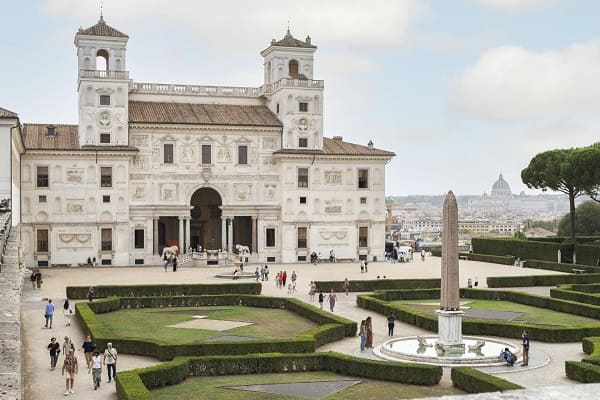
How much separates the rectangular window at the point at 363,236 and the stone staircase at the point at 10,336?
4088cm

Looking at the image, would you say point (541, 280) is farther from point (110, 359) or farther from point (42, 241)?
point (42, 241)

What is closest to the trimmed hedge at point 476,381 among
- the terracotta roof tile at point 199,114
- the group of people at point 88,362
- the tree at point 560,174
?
the group of people at point 88,362

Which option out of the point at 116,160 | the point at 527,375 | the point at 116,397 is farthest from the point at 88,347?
the point at 116,160

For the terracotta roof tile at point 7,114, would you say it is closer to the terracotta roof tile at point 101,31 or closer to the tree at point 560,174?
the terracotta roof tile at point 101,31

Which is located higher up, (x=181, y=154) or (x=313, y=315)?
(x=181, y=154)

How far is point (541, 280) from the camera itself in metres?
49.4

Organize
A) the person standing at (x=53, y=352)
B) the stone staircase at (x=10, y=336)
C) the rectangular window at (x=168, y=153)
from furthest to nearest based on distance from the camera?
the rectangular window at (x=168, y=153) → the person standing at (x=53, y=352) → the stone staircase at (x=10, y=336)

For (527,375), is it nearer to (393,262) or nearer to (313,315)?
(313,315)

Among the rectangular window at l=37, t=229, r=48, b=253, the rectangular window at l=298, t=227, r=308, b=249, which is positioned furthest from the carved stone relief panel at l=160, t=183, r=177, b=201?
the rectangular window at l=298, t=227, r=308, b=249

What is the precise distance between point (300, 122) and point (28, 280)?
82.5ft

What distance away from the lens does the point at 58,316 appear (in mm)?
36156

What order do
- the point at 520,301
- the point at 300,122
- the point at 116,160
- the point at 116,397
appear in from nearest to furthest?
the point at 116,397, the point at 520,301, the point at 116,160, the point at 300,122

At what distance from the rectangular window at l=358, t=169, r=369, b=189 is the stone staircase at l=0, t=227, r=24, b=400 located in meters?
41.0

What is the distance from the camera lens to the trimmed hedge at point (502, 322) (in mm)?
29641
